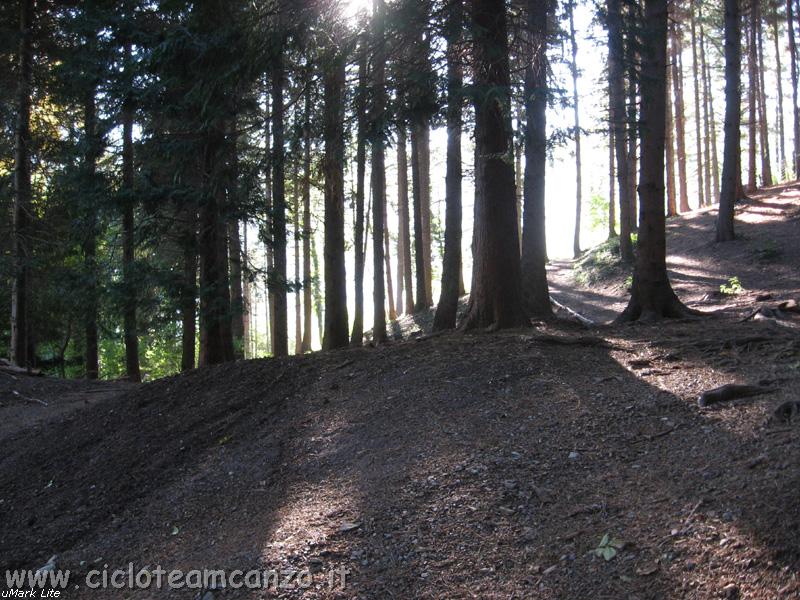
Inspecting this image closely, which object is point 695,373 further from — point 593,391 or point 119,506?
point 119,506

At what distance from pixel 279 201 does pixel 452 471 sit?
7729mm

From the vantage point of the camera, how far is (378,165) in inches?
563

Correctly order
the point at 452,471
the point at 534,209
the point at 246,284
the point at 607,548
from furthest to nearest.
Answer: the point at 246,284
the point at 534,209
the point at 452,471
the point at 607,548

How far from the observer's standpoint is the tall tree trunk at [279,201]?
28.1 feet

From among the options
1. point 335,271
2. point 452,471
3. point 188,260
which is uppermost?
point 188,260

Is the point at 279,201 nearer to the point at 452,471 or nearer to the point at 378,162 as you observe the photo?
the point at 378,162

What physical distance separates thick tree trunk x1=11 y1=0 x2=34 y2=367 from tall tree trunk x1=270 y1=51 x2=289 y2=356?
19.6ft

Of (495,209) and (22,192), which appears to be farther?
(22,192)

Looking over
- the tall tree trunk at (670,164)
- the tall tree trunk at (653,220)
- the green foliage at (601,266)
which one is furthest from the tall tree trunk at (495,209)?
the tall tree trunk at (670,164)

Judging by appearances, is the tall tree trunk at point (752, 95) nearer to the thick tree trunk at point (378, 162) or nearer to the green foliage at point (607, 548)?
the thick tree trunk at point (378, 162)

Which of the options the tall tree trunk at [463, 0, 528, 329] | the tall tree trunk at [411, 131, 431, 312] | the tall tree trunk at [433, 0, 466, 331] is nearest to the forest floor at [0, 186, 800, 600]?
the tall tree trunk at [463, 0, 528, 329]

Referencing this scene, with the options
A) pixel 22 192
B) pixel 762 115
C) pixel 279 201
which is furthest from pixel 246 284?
pixel 762 115

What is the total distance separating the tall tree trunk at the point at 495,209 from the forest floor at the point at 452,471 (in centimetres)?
69

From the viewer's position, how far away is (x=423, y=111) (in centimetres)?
805
